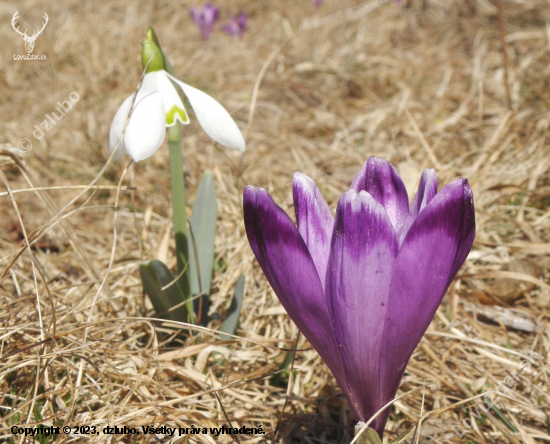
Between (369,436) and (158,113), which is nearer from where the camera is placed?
(369,436)

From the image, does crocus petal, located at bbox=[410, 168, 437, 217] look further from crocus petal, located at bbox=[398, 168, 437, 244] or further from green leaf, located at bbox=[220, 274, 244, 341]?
green leaf, located at bbox=[220, 274, 244, 341]

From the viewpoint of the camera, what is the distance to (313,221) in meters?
0.83

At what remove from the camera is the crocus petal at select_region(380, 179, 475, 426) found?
710mm

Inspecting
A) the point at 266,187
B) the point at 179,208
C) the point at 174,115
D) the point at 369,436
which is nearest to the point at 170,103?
the point at 174,115

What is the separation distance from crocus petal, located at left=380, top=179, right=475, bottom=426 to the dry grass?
29 centimetres

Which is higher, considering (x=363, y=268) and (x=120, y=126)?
(x=120, y=126)

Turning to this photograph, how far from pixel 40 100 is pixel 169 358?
286cm

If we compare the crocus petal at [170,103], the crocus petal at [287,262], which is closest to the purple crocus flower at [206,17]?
the crocus petal at [170,103]

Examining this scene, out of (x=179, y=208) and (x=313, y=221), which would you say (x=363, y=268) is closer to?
(x=313, y=221)

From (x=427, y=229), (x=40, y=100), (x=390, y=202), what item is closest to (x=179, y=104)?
(x=390, y=202)

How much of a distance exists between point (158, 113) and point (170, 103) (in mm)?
41

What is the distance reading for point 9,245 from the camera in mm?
2094

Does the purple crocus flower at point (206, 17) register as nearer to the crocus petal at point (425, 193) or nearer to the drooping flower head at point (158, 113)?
the drooping flower head at point (158, 113)

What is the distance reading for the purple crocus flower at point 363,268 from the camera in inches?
28.3
